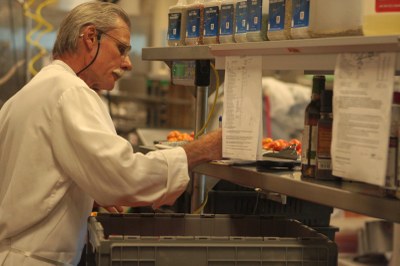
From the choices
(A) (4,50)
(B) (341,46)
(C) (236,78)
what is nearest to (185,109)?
(A) (4,50)

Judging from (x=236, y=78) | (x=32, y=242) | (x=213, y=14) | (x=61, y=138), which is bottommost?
(x=32, y=242)

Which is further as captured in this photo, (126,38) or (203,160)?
(126,38)

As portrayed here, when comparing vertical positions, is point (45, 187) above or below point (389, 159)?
below

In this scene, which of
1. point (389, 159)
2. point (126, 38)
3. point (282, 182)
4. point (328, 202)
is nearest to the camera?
point (389, 159)

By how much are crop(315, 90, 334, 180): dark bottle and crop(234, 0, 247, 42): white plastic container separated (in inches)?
18.0

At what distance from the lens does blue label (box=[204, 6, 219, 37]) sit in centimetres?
250

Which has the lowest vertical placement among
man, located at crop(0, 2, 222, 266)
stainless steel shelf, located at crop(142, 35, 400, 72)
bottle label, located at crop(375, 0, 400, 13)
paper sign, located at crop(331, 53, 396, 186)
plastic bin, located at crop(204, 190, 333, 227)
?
plastic bin, located at crop(204, 190, 333, 227)

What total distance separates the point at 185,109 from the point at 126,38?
518 cm

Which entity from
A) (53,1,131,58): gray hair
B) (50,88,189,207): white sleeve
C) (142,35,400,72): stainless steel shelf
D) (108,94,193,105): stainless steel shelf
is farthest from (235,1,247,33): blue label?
(108,94,193,105): stainless steel shelf

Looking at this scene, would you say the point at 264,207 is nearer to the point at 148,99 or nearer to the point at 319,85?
the point at 319,85

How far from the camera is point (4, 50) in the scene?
565 centimetres

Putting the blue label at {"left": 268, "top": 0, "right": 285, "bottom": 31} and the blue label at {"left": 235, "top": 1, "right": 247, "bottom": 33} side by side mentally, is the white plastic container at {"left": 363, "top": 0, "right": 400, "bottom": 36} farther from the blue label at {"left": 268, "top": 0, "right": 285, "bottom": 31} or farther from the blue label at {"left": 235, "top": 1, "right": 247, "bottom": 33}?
the blue label at {"left": 235, "top": 1, "right": 247, "bottom": 33}

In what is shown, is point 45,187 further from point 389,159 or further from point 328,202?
point 389,159

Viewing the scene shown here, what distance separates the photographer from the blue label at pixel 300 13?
1.94 metres
